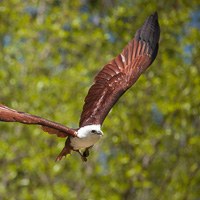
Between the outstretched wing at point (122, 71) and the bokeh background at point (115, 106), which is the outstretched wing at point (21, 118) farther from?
the bokeh background at point (115, 106)

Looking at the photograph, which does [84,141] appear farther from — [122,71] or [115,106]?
[115,106]

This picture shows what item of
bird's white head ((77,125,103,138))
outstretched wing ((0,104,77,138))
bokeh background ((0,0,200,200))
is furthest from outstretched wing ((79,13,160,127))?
bokeh background ((0,0,200,200))

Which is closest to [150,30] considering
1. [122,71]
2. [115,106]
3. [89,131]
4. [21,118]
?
[122,71]

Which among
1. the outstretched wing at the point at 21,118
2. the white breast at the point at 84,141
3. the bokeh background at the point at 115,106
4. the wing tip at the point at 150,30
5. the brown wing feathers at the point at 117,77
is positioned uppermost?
the bokeh background at the point at 115,106

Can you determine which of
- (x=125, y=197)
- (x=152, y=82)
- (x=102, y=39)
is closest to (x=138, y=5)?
(x=102, y=39)

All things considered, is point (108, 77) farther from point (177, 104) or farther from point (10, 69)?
point (10, 69)

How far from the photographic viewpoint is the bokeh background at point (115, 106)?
9.47 m

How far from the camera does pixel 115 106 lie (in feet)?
31.5

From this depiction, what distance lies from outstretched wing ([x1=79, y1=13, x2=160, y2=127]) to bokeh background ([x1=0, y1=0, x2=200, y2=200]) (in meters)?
3.80

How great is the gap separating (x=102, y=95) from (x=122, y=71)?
24.0 inches

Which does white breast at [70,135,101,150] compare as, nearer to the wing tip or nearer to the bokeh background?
the wing tip

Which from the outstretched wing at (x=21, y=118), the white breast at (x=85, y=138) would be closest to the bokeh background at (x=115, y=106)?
the white breast at (x=85, y=138)

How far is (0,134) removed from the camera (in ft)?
40.7

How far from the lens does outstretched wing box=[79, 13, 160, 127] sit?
15.1 ft
